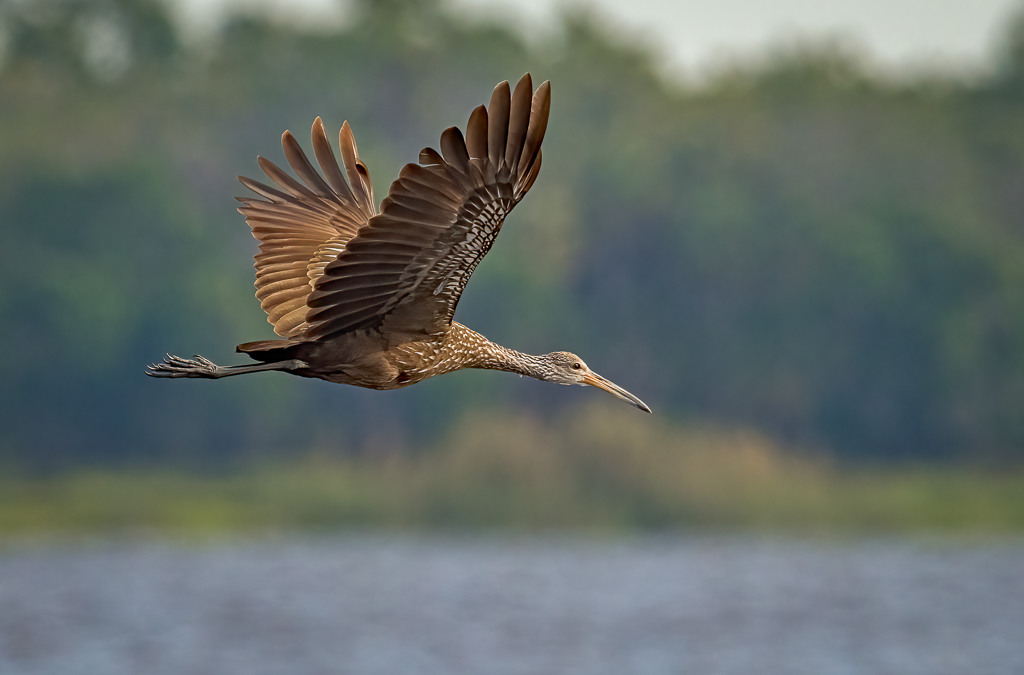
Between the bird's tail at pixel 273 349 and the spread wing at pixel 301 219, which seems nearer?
the bird's tail at pixel 273 349

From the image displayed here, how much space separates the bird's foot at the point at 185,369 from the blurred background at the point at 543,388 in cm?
1889

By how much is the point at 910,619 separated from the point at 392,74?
1430 inches

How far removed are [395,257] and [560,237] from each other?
48.4m

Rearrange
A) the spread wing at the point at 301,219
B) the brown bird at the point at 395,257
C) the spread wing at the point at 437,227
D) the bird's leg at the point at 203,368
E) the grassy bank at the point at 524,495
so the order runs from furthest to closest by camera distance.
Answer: the grassy bank at the point at 524,495 → the spread wing at the point at 301,219 → the bird's leg at the point at 203,368 → the brown bird at the point at 395,257 → the spread wing at the point at 437,227

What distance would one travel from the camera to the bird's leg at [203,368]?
7914mm

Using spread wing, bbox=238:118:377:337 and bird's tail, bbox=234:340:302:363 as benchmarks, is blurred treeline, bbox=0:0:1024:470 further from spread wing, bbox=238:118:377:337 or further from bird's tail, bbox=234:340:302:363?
bird's tail, bbox=234:340:302:363

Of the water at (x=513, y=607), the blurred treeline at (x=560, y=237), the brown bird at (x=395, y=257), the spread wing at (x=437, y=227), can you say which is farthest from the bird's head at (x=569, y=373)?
the blurred treeline at (x=560, y=237)

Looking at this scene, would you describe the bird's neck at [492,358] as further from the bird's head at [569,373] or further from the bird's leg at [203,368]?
the bird's leg at [203,368]

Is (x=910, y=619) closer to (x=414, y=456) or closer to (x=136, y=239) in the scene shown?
(x=414, y=456)

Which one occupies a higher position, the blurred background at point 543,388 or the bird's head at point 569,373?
the blurred background at point 543,388

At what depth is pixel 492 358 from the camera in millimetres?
8719

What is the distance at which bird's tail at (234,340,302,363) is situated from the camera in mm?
7930

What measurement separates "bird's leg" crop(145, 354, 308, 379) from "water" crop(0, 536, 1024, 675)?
1834 centimetres

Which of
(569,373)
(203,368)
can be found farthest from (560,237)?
(203,368)
